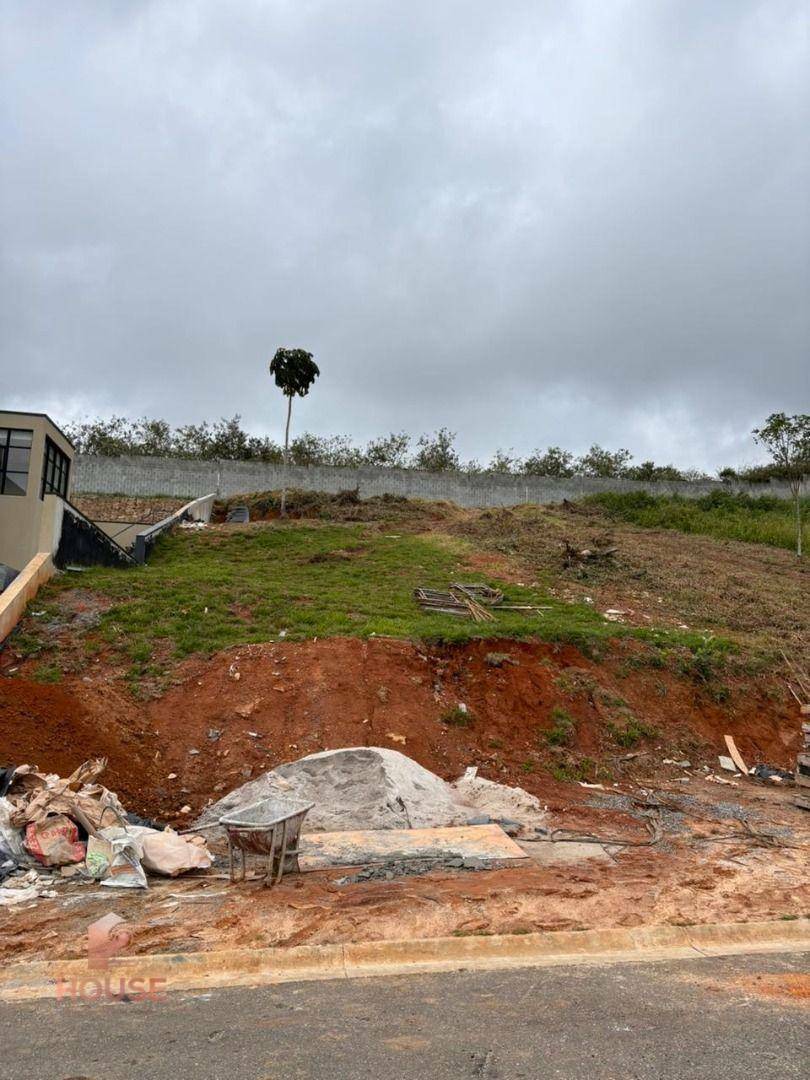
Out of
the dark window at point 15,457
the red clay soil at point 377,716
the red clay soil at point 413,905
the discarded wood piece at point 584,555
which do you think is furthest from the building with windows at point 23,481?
the discarded wood piece at point 584,555

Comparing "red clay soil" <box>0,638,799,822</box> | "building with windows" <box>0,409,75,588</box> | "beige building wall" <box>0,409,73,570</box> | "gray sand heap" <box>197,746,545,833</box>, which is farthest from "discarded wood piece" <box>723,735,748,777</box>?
"building with windows" <box>0,409,75,588</box>

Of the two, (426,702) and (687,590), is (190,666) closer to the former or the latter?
(426,702)

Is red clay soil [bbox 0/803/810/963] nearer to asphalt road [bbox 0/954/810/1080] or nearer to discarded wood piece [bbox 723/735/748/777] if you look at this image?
asphalt road [bbox 0/954/810/1080]

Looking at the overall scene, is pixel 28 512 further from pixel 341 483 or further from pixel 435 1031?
pixel 341 483

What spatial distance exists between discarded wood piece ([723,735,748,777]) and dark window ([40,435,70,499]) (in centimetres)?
1512

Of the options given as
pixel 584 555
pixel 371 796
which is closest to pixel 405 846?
pixel 371 796

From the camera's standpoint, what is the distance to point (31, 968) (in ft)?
17.0

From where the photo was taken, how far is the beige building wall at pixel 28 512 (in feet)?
57.4

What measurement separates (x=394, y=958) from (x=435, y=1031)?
1.31 metres

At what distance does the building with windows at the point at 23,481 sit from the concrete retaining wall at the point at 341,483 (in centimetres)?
1268

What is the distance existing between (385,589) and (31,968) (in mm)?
13677

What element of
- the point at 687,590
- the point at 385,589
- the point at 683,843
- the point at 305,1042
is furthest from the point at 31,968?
the point at 687,590

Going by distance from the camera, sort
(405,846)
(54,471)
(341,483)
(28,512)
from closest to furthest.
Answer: (405,846) → (28,512) → (54,471) → (341,483)

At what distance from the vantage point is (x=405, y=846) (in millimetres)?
8227
